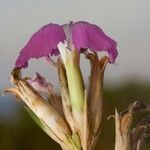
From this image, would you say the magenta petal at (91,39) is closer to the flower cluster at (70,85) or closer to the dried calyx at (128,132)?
the flower cluster at (70,85)

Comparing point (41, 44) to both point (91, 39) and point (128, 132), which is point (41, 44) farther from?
point (128, 132)

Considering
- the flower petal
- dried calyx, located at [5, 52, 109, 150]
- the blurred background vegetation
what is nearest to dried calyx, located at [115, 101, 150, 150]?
dried calyx, located at [5, 52, 109, 150]

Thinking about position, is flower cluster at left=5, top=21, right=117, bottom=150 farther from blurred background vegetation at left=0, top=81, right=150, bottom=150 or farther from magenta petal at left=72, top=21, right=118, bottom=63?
blurred background vegetation at left=0, top=81, right=150, bottom=150

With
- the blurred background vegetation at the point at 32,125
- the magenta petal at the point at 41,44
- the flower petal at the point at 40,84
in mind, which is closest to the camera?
the magenta petal at the point at 41,44

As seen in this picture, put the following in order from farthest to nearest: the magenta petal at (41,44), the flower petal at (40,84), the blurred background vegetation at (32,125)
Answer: the blurred background vegetation at (32,125), the flower petal at (40,84), the magenta petal at (41,44)

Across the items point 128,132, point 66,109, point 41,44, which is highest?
point 41,44

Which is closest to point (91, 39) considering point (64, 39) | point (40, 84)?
point (64, 39)

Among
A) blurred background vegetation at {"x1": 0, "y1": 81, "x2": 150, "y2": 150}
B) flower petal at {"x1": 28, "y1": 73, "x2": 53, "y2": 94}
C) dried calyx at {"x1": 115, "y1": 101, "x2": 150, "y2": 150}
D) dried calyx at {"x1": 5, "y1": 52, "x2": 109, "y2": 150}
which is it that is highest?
blurred background vegetation at {"x1": 0, "y1": 81, "x2": 150, "y2": 150}

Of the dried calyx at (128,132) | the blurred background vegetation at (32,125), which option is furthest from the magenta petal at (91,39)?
the blurred background vegetation at (32,125)
